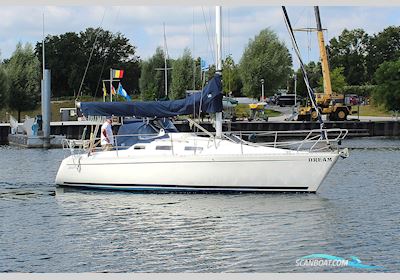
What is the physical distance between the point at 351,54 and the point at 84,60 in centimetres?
4398

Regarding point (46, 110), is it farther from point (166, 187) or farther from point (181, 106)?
point (166, 187)

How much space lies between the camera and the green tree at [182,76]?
94250mm

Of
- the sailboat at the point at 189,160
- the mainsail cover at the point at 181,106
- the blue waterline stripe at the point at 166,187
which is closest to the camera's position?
the sailboat at the point at 189,160

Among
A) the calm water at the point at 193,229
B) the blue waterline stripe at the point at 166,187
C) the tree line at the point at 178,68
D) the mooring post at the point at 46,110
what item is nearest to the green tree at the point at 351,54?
the tree line at the point at 178,68

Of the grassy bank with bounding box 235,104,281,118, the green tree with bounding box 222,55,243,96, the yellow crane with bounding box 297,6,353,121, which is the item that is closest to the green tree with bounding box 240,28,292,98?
the green tree with bounding box 222,55,243,96

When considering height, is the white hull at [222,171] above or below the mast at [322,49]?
below

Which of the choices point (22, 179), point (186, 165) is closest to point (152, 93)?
point (22, 179)

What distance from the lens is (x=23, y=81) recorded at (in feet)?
322

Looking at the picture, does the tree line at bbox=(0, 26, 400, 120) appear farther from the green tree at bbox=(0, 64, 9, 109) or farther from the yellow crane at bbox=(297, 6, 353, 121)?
the yellow crane at bbox=(297, 6, 353, 121)

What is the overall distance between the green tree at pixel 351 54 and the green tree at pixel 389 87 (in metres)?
37.3

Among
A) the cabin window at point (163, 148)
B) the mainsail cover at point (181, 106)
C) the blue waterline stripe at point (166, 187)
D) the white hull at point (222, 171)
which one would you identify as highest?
the mainsail cover at point (181, 106)

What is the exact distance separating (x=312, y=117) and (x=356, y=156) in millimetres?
28211

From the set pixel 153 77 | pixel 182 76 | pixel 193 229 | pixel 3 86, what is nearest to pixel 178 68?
pixel 182 76

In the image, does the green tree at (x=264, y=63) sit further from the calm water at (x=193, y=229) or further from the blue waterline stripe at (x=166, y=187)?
the blue waterline stripe at (x=166, y=187)
